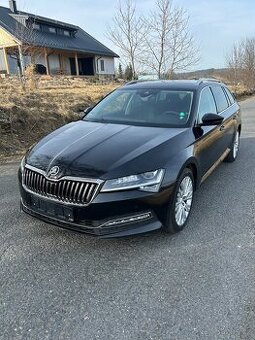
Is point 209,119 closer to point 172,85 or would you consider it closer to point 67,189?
point 172,85

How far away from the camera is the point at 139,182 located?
305 centimetres

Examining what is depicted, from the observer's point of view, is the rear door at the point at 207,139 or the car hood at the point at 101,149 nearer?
the car hood at the point at 101,149

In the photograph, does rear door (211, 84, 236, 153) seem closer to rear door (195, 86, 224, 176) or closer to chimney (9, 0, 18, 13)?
rear door (195, 86, 224, 176)

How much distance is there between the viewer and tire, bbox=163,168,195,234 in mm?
3314

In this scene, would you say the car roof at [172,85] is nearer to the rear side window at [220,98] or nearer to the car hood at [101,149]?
the rear side window at [220,98]

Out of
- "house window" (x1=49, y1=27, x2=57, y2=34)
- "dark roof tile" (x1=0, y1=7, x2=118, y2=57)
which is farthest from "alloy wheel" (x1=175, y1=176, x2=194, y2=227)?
"house window" (x1=49, y1=27, x2=57, y2=34)

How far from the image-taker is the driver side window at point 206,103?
4.37m

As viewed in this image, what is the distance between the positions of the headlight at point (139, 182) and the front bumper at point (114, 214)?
54 mm

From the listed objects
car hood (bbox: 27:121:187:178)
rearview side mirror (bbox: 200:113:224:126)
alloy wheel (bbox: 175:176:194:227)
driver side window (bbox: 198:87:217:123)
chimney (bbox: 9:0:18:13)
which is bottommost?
alloy wheel (bbox: 175:176:194:227)

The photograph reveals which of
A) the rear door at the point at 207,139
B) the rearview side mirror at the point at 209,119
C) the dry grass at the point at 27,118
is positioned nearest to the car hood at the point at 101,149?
the rear door at the point at 207,139


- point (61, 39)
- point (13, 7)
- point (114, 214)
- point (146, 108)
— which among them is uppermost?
point (13, 7)

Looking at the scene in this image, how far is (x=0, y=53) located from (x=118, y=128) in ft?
95.7

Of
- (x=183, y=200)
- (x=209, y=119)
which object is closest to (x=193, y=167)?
(x=183, y=200)

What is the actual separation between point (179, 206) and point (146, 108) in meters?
1.54
